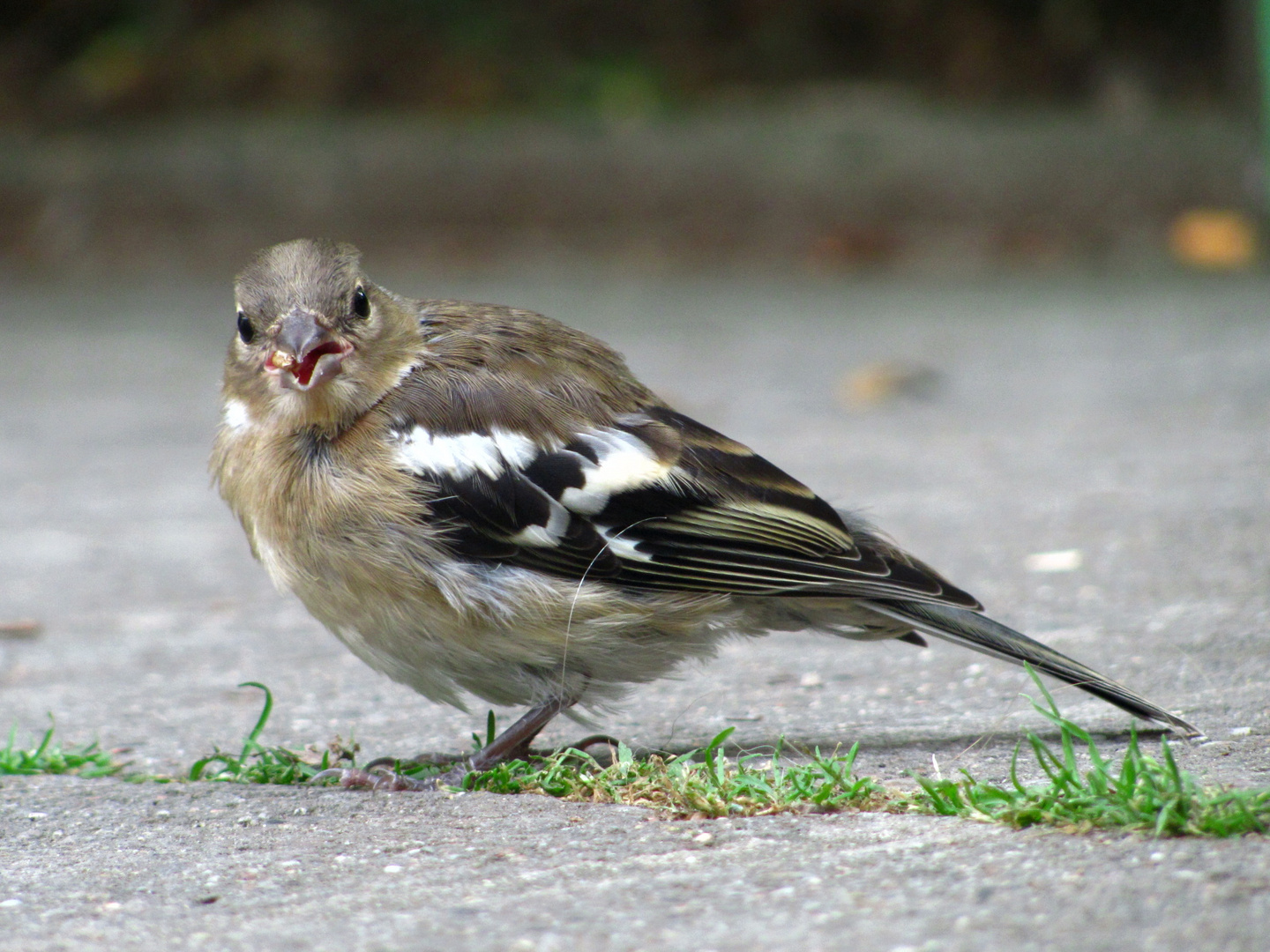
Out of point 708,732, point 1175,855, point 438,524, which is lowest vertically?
point 1175,855

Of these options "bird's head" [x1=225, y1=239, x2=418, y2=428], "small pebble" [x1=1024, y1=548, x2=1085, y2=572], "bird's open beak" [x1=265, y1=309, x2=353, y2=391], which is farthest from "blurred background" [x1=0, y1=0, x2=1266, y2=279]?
"bird's open beak" [x1=265, y1=309, x2=353, y2=391]

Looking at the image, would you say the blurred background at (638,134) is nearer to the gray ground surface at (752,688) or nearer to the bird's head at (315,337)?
Result: the gray ground surface at (752,688)

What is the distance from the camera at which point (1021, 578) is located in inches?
196

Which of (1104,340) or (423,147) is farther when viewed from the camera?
(423,147)

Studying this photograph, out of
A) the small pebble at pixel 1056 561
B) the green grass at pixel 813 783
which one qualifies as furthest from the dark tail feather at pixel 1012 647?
the small pebble at pixel 1056 561

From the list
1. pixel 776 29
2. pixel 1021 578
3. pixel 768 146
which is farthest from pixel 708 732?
pixel 776 29

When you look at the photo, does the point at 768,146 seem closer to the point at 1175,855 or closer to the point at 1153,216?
the point at 1153,216

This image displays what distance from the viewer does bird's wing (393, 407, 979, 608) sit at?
332cm

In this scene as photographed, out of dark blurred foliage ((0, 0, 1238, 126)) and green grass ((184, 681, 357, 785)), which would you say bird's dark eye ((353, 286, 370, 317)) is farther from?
dark blurred foliage ((0, 0, 1238, 126))

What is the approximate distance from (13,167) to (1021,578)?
1134 cm

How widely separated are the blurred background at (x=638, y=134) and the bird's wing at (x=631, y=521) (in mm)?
9879

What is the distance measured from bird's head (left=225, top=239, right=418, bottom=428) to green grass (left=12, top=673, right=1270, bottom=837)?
2.35 ft

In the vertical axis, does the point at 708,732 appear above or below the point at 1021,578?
below

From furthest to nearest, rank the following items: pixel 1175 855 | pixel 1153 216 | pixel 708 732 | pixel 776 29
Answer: pixel 776 29 → pixel 1153 216 → pixel 708 732 → pixel 1175 855
